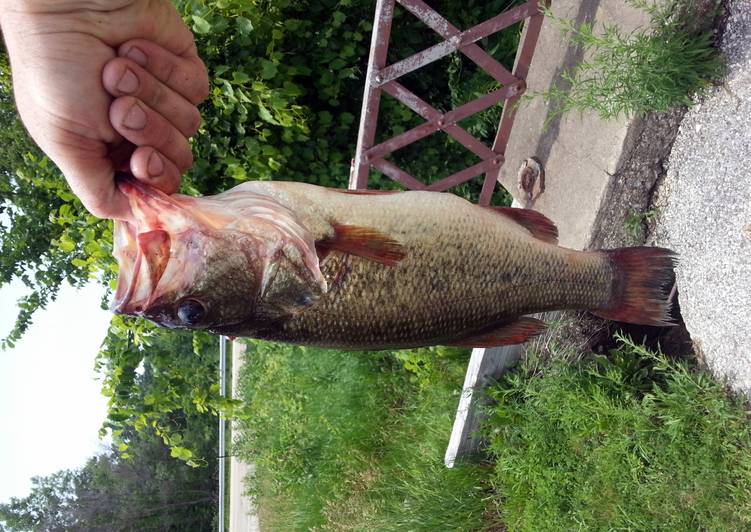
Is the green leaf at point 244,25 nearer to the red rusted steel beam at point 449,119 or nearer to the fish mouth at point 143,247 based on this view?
the red rusted steel beam at point 449,119

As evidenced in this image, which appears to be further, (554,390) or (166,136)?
(554,390)

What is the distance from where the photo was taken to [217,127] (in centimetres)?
486

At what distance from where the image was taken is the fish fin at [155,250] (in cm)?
195

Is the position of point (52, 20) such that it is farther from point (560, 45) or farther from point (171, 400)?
point (171, 400)

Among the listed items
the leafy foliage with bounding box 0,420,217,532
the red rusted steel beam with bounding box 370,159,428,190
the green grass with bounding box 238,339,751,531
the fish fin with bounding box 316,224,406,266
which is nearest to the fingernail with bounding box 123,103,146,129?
the fish fin with bounding box 316,224,406,266

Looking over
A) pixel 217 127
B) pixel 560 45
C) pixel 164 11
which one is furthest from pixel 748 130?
pixel 217 127

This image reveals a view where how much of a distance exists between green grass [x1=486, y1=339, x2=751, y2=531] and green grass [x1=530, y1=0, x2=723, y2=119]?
4.61 ft

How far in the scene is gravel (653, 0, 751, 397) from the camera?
323cm

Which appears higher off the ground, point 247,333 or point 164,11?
point 164,11

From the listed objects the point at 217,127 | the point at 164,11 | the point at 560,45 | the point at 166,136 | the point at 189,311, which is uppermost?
the point at 217,127

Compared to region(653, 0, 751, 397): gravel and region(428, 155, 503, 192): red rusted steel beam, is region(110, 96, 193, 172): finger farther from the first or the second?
region(428, 155, 503, 192): red rusted steel beam

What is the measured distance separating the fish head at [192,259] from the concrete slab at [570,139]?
7.66ft

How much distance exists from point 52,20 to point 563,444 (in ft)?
13.3

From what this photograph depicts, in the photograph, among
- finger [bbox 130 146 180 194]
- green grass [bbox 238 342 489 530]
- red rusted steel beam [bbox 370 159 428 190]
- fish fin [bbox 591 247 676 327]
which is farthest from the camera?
green grass [bbox 238 342 489 530]
